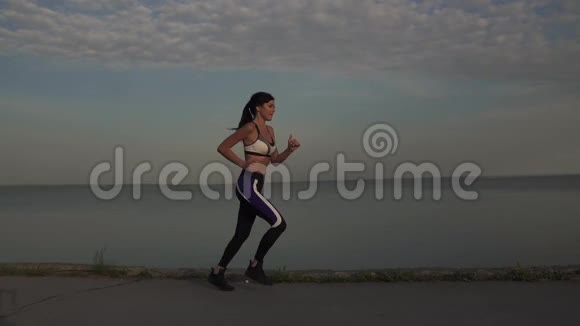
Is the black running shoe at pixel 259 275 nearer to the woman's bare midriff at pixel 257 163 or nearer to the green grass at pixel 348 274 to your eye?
the green grass at pixel 348 274

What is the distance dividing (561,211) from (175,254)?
19.2m

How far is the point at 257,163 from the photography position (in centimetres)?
466

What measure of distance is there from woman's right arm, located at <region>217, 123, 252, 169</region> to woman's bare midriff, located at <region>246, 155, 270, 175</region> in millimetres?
70

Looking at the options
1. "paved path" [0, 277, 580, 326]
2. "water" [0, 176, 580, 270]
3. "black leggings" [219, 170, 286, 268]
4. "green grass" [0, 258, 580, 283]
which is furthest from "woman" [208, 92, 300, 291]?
Result: "water" [0, 176, 580, 270]

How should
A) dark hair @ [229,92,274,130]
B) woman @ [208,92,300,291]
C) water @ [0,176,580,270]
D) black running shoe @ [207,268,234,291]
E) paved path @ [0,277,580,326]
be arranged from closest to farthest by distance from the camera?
paved path @ [0,277,580,326] < black running shoe @ [207,268,234,291] < woman @ [208,92,300,291] < dark hair @ [229,92,274,130] < water @ [0,176,580,270]

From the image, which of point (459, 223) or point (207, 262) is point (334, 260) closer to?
point (207, 262)

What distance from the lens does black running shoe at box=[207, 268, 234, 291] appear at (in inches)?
175

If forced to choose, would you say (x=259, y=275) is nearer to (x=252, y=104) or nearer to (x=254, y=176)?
(x=254, y=176)

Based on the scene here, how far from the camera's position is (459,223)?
2006 centimetres

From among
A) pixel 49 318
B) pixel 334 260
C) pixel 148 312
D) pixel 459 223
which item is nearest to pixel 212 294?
pixel 148 312

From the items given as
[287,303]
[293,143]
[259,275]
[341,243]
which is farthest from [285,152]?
[341,243]

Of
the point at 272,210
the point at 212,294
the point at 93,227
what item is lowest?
the point at 93,227

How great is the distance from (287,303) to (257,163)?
51.9 inches

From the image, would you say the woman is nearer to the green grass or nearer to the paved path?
the paved path
